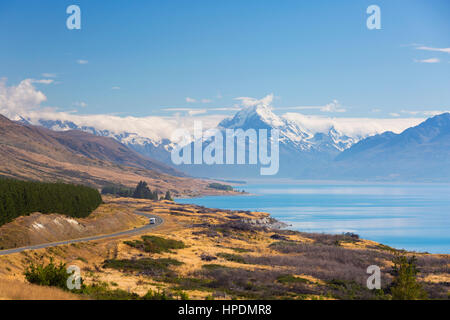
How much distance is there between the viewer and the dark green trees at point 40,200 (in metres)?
55.8

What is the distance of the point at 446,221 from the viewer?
173000 mm

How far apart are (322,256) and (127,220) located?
38.7m

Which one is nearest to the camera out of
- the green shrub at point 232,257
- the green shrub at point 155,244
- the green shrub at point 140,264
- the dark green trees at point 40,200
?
the green shrub at point 140,264

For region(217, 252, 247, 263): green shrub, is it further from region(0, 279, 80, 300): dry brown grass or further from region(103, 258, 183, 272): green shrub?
A: region(0, 279, 80, 300): dry brown grass

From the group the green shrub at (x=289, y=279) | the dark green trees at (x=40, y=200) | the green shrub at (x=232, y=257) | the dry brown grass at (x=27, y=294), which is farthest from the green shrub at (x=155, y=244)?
the dry brown grass at (x=27, y=294)

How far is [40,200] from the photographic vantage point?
209ft

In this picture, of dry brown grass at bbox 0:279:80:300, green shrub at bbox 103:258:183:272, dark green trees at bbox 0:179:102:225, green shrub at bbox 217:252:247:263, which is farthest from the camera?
dark green trees at bbox 0:179:102:225

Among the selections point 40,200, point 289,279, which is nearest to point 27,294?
point 289,279

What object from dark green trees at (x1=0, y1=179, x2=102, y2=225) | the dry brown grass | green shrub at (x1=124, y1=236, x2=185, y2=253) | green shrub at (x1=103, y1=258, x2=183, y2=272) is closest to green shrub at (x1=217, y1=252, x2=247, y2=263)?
green shrub at (x1=124, y1=236, x2=185, y2=253)

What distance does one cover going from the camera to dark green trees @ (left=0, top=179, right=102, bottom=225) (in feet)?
183

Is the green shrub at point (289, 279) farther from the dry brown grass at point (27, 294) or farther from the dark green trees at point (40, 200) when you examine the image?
the dark green trees at point (40, 200)

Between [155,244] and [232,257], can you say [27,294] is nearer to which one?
[232,257]
